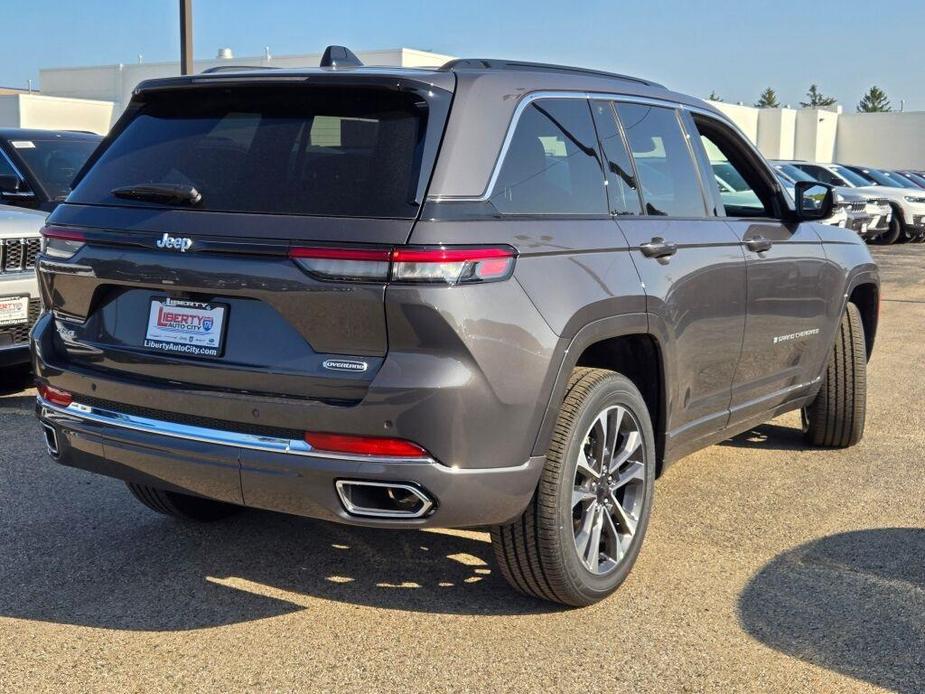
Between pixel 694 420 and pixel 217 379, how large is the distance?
211 centimetres

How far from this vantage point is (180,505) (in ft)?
15.2

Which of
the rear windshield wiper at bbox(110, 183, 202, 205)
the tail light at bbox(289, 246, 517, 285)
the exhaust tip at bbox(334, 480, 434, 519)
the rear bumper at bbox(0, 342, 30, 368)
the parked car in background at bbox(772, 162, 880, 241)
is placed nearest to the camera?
the tail light at bbox(289, 246, 517, 285)

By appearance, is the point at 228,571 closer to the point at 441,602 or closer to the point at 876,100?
the point at 441,602

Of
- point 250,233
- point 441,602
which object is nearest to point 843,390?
point 441,602

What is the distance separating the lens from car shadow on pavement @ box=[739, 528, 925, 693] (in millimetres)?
3572

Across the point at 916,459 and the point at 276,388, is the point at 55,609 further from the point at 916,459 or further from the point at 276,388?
the point at 916,459

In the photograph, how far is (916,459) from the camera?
607 centimetres

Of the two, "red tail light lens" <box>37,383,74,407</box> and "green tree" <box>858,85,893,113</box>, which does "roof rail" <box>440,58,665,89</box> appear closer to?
"red tail light lens" <box>37,383,74,407</box>

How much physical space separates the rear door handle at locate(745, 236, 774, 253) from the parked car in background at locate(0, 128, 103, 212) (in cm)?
561

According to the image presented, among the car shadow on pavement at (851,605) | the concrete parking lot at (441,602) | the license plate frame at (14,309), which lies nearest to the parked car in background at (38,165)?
the license plate frame at (14,309)

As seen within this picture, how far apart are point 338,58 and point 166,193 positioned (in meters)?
0.96

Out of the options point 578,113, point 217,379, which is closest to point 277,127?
point 217,379

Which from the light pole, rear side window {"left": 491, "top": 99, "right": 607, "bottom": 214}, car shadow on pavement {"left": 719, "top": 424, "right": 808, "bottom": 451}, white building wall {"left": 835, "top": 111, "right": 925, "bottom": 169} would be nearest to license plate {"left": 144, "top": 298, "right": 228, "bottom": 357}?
rear side window {"left": 491, "top": 99, "right": 607, "bottom": 214}

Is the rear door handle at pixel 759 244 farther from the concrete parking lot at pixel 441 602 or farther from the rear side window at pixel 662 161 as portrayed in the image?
the concrete parking lot at pixel 441 602
